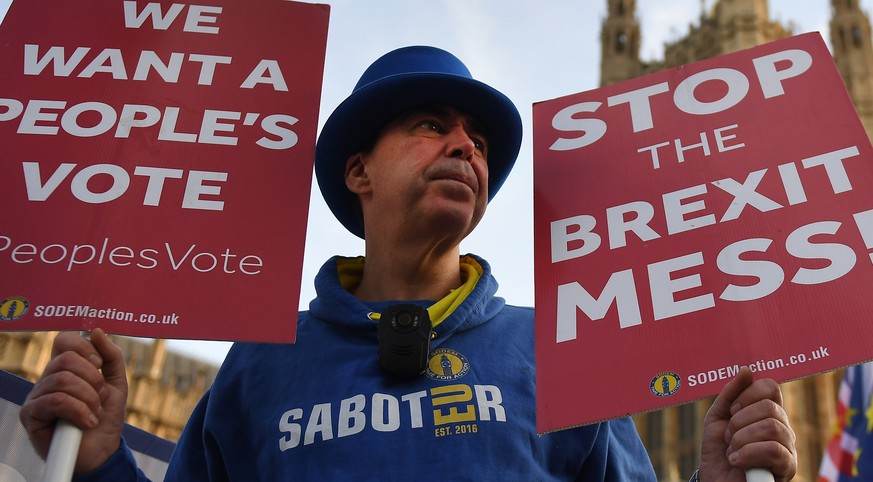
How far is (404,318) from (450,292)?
409 millimetres

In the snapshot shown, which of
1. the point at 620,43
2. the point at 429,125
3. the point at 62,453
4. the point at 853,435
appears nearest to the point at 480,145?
the point at 429,125

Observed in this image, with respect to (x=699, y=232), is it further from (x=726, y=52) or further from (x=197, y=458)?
(x=726, y=52)

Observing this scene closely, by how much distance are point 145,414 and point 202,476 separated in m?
31.3

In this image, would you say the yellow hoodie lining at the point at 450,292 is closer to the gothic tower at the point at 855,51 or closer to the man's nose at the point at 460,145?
the man's nose at the point at 460,145

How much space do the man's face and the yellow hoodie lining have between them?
0.48 feet

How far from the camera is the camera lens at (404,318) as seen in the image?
2270 millimetres

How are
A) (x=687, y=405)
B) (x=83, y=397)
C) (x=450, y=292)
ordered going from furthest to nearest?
1. (x=687, y=405)
2. (x=450, y=292)
3. (x=83, y=397)

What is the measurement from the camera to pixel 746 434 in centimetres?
186

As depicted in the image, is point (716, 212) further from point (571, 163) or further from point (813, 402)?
point (813, 402)

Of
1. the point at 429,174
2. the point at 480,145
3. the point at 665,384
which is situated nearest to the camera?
the point at 665,384

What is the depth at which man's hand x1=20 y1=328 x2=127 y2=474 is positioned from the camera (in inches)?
75.6

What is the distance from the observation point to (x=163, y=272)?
87.1 inches

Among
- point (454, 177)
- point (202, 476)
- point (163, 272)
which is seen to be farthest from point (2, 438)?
point (454, 177)

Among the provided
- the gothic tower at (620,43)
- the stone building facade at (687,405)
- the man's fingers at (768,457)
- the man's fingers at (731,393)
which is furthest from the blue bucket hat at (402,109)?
the gothic tower at (620,43)
